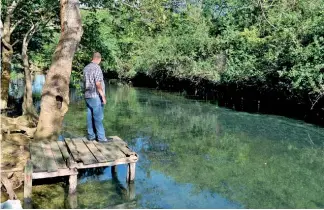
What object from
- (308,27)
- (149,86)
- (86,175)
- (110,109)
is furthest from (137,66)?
(86,175)

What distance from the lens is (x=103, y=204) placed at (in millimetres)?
7965

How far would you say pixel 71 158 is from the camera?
8.02m

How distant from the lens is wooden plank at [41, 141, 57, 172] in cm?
749

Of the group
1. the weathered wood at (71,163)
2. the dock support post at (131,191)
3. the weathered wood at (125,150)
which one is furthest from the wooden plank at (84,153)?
the dock support post at (131,191)

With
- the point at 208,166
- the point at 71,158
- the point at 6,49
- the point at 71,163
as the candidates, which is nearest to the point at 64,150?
the point at 71,158

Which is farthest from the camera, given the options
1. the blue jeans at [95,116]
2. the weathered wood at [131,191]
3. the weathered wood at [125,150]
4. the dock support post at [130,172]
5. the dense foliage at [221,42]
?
the dense foliage at [221,42]

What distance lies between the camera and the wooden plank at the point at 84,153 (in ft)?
26.4

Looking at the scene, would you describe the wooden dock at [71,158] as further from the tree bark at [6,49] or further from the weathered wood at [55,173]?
the tree bark at [6,49]

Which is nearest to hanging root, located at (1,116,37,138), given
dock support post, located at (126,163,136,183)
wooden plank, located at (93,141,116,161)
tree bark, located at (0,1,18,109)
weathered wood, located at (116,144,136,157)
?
tree bark, located at (0,1,18,109)

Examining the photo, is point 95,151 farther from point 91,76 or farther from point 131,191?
point 91,76

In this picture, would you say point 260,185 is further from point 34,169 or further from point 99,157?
point 34,169

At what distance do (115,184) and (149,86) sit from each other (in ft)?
121

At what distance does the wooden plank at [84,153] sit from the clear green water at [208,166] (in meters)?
0.78

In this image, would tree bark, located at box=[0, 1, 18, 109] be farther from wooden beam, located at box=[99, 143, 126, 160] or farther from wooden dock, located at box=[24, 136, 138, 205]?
wooden beam, located at box=[99, 143, 126, 160]
